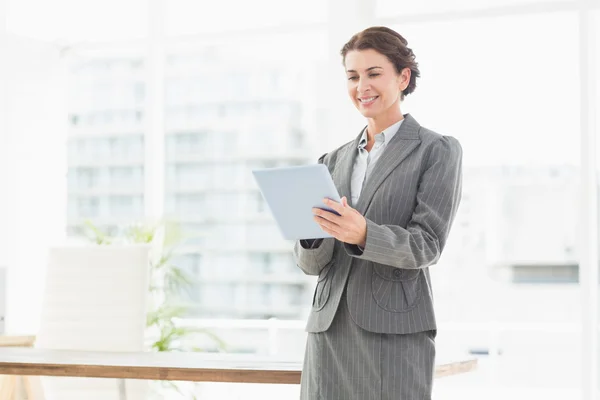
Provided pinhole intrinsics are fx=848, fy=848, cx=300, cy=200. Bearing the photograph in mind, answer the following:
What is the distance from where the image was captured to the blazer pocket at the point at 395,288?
1.61 m

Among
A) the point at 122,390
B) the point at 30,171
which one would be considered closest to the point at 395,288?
the point at 122,390

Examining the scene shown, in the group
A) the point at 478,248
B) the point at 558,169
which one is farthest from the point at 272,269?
the point at 478,248

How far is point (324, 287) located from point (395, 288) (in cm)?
17

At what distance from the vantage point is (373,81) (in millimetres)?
1711

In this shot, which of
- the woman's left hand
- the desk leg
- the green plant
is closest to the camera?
the woman's left hand

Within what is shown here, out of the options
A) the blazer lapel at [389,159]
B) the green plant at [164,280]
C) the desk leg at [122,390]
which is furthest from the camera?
the green plant at [164,280]

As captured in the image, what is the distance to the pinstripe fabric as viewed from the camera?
1.60 m

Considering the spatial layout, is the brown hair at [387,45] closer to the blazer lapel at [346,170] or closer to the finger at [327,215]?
the blazer lapel at [346,170]

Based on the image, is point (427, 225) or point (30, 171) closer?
point (427, 225)

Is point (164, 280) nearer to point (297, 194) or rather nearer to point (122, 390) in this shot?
point (122, 390)

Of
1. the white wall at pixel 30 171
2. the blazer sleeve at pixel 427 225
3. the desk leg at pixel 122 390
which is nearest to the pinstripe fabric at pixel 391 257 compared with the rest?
the blazer sleeve at pixel 427 225

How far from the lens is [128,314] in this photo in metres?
3.24

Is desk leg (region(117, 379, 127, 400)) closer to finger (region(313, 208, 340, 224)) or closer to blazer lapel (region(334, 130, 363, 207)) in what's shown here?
blazer lapel (region(334, 130, 363, 207))

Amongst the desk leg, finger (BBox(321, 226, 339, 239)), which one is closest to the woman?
finger (BBox(321, 226, 339, 239))
